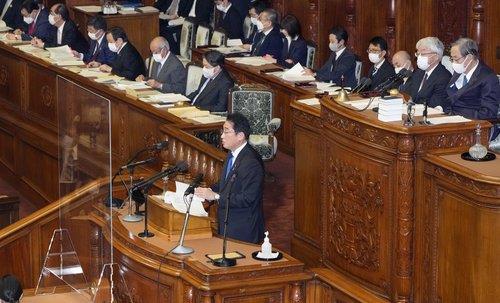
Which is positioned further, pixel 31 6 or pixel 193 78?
pixel 31 6

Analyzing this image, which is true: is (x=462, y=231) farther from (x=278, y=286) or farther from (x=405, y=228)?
(x=278, y=286)

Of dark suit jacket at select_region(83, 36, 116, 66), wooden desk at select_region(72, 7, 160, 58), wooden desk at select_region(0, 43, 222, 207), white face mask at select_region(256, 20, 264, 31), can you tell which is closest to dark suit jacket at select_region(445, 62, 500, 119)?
wooden desk at select_region(0, 43, 222, 207)

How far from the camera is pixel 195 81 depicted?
1348 cm

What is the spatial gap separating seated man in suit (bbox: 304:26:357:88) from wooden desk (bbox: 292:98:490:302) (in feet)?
13.4

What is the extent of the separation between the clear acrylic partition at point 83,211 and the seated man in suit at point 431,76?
3166mm

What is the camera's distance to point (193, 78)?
13508 mm

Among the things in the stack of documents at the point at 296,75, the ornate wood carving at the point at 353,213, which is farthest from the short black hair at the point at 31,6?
the ornate wood carving at the point at 353,213

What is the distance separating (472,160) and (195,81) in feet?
18.3

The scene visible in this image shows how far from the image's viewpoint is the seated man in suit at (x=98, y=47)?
1497cm

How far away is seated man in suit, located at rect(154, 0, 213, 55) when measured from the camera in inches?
728

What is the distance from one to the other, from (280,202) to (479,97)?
2.38 metres

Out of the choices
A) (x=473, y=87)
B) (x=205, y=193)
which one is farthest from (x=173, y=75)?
(x=205, y=193)

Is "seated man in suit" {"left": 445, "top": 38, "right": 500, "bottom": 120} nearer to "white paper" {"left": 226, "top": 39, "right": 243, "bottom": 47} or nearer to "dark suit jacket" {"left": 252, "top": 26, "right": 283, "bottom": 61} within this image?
"dark suit jacket" {"left": 252, "top": 26, "right": 283, "bottom": 61}

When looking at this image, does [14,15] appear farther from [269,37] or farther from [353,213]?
[353,213]
